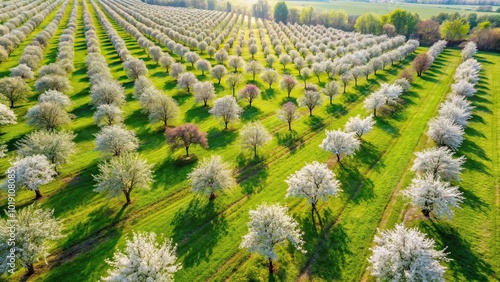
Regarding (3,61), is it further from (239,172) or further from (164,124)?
(239,172)

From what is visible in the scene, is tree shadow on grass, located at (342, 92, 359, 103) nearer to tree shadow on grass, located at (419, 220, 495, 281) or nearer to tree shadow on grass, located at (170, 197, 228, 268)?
tree shadow on grass, located at (419, 220, 495, 281)

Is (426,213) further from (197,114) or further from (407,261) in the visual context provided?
(197,114)

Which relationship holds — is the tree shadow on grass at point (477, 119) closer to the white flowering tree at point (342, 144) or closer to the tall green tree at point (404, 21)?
the white flowering tree at point (342, 144)

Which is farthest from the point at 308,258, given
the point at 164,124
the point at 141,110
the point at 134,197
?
the point at 141,110

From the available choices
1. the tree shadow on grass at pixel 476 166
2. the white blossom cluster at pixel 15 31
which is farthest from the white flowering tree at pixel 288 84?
the white blossom cluster at pixel 15 31

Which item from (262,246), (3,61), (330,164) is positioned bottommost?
(330,164)

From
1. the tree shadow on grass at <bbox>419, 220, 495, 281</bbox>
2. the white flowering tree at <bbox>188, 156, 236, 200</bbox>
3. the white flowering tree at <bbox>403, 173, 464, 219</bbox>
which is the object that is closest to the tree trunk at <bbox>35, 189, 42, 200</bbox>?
the white flowering tree at <bbox>188, 156, 236, 200</bbox>

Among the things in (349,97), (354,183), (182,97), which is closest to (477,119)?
(349,97)
